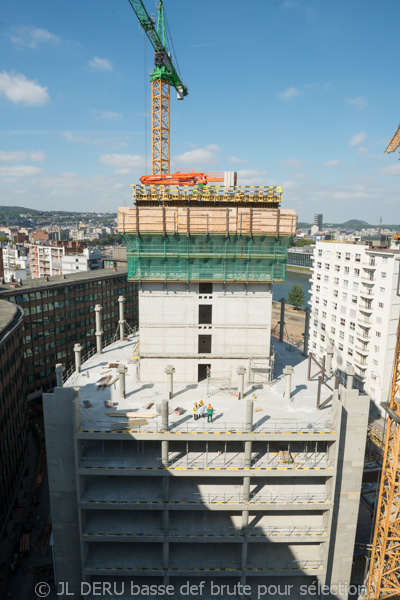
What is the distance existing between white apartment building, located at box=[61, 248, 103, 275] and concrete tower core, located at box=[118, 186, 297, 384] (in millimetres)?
87873

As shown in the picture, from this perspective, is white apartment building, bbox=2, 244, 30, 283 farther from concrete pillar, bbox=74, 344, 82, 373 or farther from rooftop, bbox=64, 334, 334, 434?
rooftop, bbox=64, 334, 334, 434

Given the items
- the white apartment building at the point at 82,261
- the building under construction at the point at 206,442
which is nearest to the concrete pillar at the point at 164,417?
the building under construction at the point at 206,442

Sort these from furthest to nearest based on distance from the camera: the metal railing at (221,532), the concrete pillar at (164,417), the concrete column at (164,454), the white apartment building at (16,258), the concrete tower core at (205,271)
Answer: the white apartment building at (16,258)
the concrete tower core at (205,271)
the metal railing at (221,532)
the concrete column at (164,454)
the concrete pillar at (164,417)

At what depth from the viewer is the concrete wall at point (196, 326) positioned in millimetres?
36906

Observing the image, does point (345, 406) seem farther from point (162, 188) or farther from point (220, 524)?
point (162, 188)

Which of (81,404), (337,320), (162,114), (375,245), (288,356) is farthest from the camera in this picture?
(162,114)

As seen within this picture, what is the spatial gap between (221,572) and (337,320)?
57.6 m

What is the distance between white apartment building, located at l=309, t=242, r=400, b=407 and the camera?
65688 millimetres

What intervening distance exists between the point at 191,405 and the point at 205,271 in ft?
41.4

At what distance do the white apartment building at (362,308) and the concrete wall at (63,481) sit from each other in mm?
44100

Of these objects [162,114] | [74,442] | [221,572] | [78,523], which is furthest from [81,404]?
[162,114]

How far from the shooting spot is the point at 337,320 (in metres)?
78.4

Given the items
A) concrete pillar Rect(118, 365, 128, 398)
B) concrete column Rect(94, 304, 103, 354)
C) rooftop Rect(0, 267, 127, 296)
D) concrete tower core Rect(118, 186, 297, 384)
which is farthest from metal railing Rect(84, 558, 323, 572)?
rooftop Rect(0, 267, 127, 296)

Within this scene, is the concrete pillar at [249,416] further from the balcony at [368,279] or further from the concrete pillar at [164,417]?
the balcony at [368,279]
